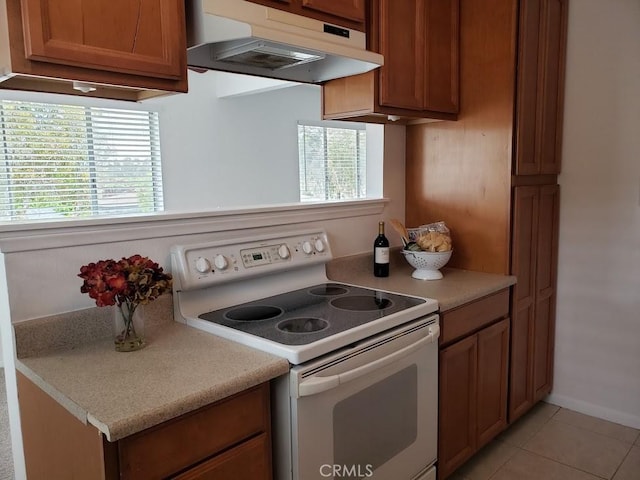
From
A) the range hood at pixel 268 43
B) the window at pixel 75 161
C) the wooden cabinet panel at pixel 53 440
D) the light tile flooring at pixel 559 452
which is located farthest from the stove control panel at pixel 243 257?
the window at pixel 75 161

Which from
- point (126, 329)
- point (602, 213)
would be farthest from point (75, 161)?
point (602, 213)

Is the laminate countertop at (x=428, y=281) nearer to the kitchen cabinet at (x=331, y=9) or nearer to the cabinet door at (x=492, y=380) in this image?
the cabinet door at (x=492, y=380)

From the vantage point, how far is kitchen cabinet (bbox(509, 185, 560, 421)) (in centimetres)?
239

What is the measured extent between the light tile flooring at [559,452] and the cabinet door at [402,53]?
1623 mm

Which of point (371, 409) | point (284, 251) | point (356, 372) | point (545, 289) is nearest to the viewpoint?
point (356, 372)

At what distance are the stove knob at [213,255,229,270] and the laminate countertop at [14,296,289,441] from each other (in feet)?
0.82

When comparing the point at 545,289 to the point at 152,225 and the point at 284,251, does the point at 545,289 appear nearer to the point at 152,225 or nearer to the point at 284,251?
the point at 284,251

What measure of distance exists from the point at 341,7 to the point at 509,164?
40.8 inches

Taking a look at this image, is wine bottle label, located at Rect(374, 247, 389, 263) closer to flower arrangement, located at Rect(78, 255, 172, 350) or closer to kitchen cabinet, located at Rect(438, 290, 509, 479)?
kitchen cabinet, located at Rect(438, 290, 509, 479)

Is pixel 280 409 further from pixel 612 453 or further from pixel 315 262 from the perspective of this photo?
pixel 612 453

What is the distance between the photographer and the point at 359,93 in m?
2.06

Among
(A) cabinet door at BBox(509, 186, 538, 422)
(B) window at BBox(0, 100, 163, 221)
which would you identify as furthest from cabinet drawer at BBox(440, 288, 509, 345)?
(B) window at BBox(0, 100, 163, 221)

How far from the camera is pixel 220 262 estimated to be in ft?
5.77

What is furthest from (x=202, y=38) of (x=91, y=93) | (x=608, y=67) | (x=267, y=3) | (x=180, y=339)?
(x=608, y=67)
